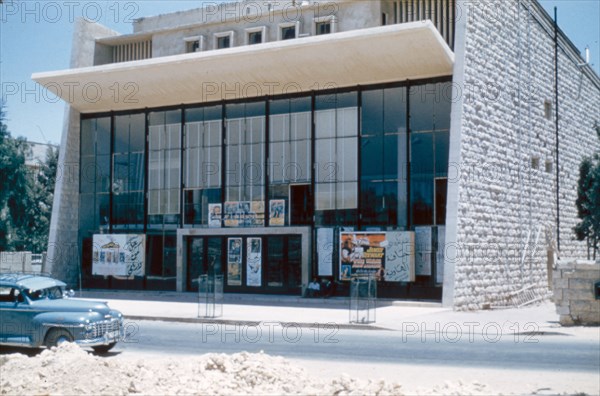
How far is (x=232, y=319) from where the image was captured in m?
20.3

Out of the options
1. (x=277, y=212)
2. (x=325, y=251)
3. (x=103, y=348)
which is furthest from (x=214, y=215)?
(x=103, y=348)

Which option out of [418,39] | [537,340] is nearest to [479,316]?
[537,340]

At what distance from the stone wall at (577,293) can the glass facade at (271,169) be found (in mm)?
8163

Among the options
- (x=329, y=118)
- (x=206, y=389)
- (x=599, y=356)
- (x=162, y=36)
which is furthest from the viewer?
(x=162, y=36)

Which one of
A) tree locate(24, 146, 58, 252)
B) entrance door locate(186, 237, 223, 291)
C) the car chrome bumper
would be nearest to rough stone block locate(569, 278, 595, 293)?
the car chrome bumper

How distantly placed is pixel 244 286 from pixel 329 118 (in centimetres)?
835

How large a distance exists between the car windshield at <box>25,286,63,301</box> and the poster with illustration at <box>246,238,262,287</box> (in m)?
14.2

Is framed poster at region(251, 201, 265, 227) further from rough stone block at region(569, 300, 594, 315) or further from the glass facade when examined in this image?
rough stone block at region(569, 300, 594, 315)

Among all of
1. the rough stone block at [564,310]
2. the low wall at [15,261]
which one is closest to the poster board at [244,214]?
the low wall at [15,261]

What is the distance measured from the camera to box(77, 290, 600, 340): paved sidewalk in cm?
1758

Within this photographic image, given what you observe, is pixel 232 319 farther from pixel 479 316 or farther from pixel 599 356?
pixel 599 356

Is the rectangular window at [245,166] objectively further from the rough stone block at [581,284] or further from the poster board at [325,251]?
the rough stone block at [581,284]

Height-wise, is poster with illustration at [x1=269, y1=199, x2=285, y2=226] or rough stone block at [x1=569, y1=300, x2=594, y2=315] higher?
poster with illustration at [x1=269, y1=199, x2=285, y2=226]

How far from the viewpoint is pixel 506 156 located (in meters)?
26.2
